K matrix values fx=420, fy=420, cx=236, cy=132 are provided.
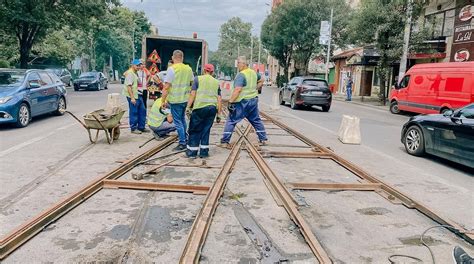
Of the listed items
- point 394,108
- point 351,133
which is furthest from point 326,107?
point 351,133

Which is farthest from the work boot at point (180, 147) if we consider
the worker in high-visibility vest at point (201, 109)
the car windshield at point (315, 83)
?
the car windshield at point (315, 83)

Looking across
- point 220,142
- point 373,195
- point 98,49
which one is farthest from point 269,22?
point 373,195

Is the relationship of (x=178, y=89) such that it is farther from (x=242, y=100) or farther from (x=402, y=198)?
(x=402, y=198)

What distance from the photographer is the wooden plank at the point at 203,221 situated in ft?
11.7

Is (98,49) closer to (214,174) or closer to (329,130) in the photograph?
(329,130)

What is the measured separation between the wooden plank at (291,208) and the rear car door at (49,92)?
25.4 feet

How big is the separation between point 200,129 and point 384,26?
2038 centimetres

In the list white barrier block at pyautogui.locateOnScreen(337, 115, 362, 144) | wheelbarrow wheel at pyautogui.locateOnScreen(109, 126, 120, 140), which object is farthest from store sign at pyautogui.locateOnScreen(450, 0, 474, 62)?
wheelbarrow wheel at pyautogui.locateOnScreen(109, 126, 120, 140)

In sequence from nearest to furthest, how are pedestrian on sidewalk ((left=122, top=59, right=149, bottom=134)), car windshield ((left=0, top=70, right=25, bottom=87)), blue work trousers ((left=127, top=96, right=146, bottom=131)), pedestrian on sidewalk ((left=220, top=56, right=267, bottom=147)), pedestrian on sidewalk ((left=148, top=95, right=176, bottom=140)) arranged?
pedestrian on sidewalk ((left=220, top=56, right=267, bottom=147)) → pedestrian on sidewalk ((left=148, top=95, right=176, bottom=140)) → pedestrian on sidewalk ((left=122, top=59, right=149, bottom=134)) → blue work trousers ((left=127, top=96, right=146, bottom=131)) → car windshield ((left=0, top=70, right=25, bottom=87))

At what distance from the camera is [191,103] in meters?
7.67

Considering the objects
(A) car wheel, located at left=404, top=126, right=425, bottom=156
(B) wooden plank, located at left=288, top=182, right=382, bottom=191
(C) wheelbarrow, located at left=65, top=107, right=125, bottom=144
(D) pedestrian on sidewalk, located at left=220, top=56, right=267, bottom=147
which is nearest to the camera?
(B) wooden plank, located at left=288, top=182, right=382, bottom=191

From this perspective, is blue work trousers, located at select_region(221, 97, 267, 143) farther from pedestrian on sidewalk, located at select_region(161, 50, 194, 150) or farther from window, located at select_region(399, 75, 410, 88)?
window, located at select_region(399, 75, 410, 88)

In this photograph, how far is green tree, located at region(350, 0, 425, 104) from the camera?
24719 mm

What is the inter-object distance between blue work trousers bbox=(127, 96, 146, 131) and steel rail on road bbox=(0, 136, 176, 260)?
11.3 feet
